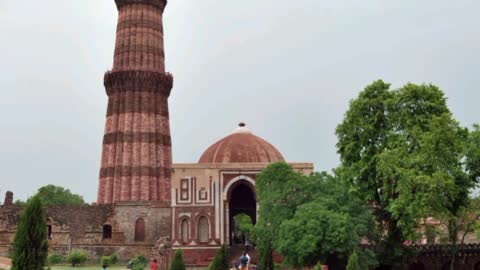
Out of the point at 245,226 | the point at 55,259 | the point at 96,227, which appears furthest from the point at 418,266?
the point at 55,259

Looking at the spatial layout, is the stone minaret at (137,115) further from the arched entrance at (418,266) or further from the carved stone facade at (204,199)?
the arched entrance at (418,266)

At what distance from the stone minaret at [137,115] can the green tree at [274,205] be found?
511 inches

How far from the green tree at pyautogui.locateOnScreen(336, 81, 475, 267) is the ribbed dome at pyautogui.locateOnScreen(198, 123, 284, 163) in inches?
272

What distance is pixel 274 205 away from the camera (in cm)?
2223

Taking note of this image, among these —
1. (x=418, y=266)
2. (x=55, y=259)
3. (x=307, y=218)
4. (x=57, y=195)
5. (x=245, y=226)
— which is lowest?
(x=418, y=266)

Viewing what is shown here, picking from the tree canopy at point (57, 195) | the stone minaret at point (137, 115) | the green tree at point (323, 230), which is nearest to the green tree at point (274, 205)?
the green tree at point (323, 230)

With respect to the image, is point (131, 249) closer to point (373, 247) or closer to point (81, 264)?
point (81, 264)

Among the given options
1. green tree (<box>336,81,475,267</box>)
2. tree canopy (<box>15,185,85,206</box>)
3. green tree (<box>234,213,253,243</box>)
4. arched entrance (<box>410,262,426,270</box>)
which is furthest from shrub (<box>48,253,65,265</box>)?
tree canopy (<box>15,185,85,206</box>)

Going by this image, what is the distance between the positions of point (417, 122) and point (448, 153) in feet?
5.99

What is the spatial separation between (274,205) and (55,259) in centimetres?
1442

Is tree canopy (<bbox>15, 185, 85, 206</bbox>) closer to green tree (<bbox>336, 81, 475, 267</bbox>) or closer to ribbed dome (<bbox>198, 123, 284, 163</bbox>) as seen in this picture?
ribbed dome (<bbox>198, 123, 284, 163</bbox>)

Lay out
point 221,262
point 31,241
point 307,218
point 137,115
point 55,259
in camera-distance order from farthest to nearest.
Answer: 1. point 137,115
2. point 55,259
3. point 221,262
4. point 307,218
5. point 31,241

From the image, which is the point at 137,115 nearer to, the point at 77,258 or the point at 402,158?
the point at 77,258

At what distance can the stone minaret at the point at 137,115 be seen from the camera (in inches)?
1390
